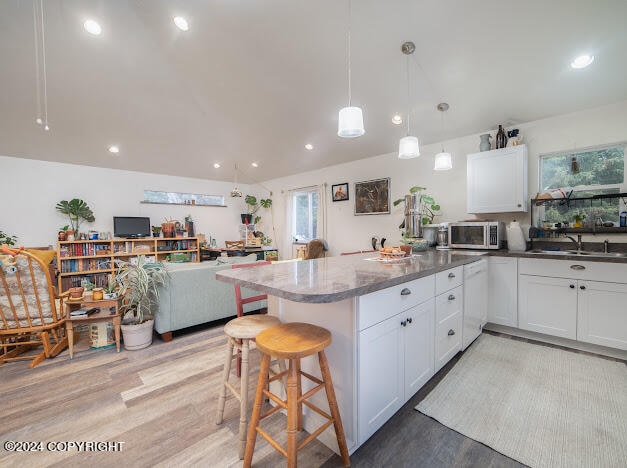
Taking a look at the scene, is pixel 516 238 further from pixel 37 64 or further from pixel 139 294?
pixel 37 64

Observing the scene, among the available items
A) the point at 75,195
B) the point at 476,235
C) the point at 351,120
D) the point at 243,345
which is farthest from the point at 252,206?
the point at 243,345

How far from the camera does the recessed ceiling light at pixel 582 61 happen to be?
2309 millimetres

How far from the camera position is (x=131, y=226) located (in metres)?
5.17

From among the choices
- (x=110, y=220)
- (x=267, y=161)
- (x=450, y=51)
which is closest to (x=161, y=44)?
(x=267, y=161)

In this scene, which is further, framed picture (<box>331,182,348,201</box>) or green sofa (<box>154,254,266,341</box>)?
framed picture (<box>331,182,348,201</box>)

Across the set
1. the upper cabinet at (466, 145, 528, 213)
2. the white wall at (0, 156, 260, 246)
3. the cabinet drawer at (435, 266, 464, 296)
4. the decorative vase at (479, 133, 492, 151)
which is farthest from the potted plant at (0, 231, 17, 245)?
the decorative vase at (479, 133, 492, 151)

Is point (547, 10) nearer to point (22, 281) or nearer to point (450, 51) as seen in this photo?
point (450, 51)

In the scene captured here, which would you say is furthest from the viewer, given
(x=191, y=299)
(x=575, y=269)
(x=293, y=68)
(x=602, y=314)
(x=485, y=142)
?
(x=485, y=142)

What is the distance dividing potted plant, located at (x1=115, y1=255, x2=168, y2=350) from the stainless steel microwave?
3351 mm

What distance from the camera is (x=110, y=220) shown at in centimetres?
509

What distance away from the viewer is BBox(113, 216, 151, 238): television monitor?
16.5 ft

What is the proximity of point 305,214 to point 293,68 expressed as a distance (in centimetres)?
341

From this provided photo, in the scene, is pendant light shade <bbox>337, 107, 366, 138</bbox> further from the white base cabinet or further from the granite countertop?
the white base cabinet

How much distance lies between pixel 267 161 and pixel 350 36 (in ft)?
10.8
